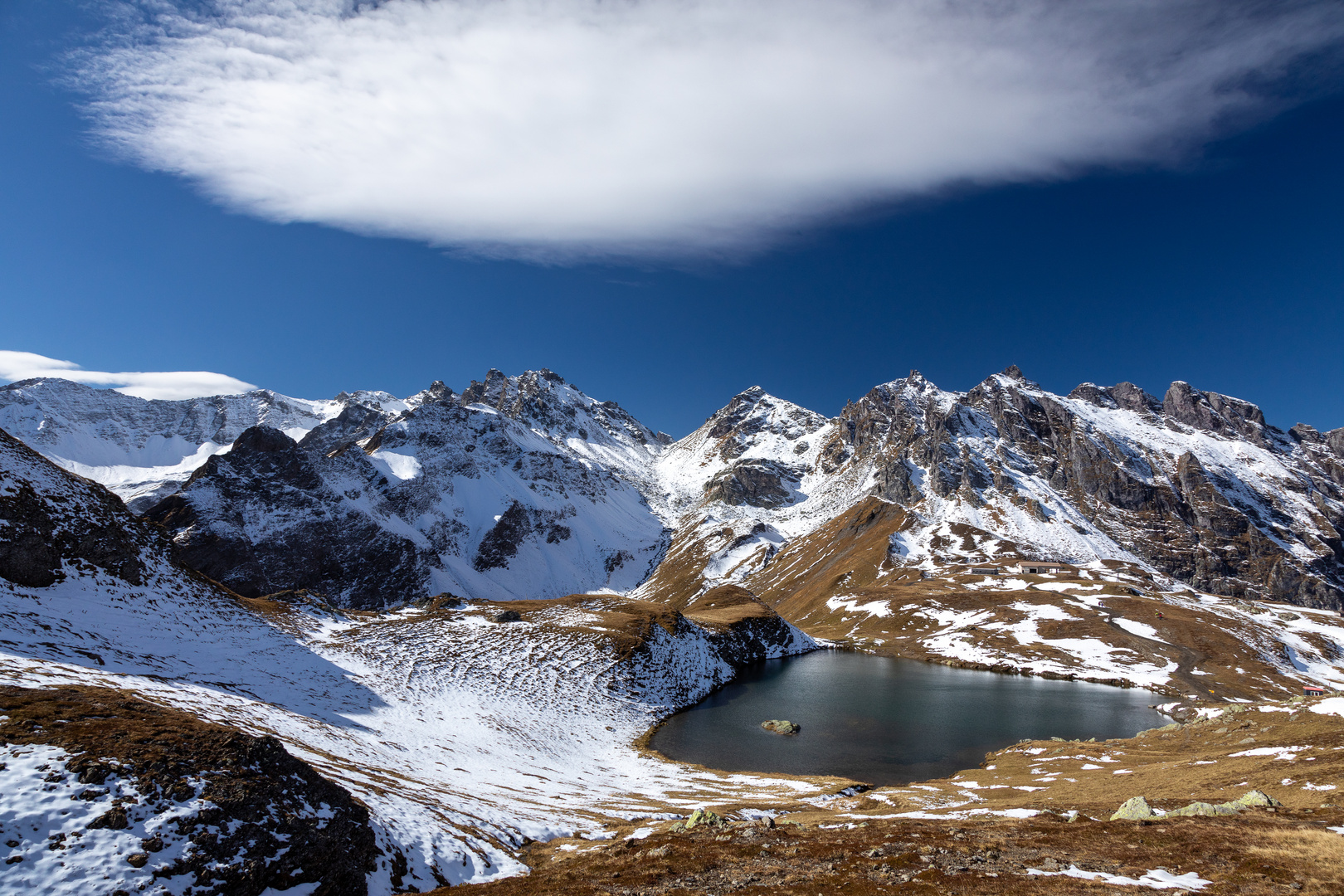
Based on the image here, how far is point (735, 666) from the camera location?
101875 millimetres

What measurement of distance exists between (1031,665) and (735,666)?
194ft

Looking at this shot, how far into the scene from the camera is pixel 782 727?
65.8 m

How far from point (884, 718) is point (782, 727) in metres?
14.7

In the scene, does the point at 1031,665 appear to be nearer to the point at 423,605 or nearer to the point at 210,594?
the point at 423,605

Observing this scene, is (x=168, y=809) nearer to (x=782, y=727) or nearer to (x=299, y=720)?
(x=299, y=720)

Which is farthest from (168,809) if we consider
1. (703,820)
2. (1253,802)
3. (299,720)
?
(1253,802)

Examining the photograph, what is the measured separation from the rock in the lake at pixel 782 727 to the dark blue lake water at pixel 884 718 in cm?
96

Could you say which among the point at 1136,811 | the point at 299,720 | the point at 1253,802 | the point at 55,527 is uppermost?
the point at 55,527

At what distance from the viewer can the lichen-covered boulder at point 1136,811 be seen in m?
24.3

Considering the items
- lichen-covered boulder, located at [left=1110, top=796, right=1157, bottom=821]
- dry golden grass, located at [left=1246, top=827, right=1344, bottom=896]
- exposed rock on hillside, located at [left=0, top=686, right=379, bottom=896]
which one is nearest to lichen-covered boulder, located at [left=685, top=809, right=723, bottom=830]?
exposed rock on hillside, located at [left=0, top=686, right=379, bottom=896]

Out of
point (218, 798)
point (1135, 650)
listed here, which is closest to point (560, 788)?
point (218, 798)

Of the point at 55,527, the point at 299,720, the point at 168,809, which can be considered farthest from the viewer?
the point at 55,527

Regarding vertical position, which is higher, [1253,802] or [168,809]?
[1253,802]

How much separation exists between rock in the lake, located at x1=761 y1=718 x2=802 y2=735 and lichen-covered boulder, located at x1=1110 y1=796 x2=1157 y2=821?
42.9 meters
